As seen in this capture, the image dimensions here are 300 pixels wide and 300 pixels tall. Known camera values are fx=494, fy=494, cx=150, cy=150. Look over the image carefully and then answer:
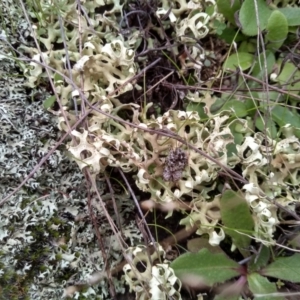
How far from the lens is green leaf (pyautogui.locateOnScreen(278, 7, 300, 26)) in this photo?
133 centimetres

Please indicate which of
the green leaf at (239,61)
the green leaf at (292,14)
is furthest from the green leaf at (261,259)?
the green leaf at (292,14)

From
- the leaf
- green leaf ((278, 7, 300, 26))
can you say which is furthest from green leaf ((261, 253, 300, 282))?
green leaf ((278, 7, 300, 26))

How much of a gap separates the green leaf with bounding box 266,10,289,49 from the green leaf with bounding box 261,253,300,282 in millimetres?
563

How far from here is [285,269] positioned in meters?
1.14

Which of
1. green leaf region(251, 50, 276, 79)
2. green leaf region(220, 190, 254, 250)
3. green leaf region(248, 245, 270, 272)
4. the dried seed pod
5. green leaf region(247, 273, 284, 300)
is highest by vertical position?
green leaf region(251, 50, 276, 79)

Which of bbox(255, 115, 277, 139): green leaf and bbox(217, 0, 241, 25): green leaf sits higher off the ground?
bbox(217, 0, 241, 25): green leaf

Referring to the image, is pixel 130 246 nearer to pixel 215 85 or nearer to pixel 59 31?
pixel 215 85

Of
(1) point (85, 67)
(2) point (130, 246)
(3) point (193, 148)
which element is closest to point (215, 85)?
(3) point (193, 148)

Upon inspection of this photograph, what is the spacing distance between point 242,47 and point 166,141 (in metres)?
0.38

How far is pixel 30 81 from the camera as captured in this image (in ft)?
4.21

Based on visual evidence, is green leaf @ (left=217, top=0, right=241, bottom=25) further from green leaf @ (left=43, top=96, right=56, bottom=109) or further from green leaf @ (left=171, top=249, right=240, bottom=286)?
green leaf @ (left=171, top=249, right=240, bottom=286)

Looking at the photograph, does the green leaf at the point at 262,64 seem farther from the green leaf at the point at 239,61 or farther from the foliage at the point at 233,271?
the foliage at the point at 233,271

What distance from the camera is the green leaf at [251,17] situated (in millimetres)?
1313

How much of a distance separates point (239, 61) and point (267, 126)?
197 millimetres
